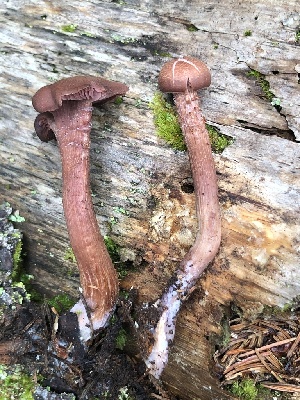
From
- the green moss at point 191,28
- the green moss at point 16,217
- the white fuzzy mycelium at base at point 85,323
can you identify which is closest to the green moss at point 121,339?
the white fuzzy mycelium at base at point 85,323

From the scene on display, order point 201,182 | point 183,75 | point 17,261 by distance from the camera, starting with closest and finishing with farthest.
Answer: point 183,75
point 201,182
point 17,261

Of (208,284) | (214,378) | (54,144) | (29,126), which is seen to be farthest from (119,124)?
(214,378)

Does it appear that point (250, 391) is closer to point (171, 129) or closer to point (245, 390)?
point (245, 390)

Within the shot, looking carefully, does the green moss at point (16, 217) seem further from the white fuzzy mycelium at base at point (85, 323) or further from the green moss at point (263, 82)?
the green moss at point (263, 82)

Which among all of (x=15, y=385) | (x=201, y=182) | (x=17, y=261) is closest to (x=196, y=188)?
(x=201, y=182)

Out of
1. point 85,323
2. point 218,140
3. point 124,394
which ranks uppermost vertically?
point 218,140

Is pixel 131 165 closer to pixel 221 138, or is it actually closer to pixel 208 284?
pixel 221 138

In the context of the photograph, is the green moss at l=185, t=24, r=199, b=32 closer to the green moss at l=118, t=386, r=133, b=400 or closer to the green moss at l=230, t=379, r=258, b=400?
the green moss at l=230, t=379, r=258, b=400
